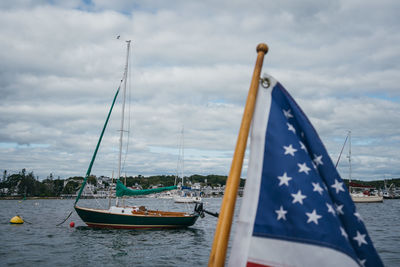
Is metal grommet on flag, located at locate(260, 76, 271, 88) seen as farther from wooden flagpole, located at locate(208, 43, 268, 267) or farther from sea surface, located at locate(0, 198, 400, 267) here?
sea surface, located at locate(0, 198, 400, 267)

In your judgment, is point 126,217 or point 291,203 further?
point 126,217

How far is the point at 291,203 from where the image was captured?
311cm

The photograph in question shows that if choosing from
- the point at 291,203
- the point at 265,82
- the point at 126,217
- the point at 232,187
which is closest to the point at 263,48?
the point at 265,82

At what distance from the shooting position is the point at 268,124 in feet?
10.6

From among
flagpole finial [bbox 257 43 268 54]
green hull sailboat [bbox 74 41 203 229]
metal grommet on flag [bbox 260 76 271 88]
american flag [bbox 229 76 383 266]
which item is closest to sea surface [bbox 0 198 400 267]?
green hull sailboat [bbox 74 41 203 229]

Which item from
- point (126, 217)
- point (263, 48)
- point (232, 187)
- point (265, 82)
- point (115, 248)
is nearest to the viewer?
point (232, 187)

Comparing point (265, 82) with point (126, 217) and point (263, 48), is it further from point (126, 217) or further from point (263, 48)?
point (126, 217)

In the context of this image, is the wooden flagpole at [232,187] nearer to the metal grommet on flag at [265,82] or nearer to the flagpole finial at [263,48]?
the flagpole finial at [263,48]

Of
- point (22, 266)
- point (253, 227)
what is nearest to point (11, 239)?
point (22, 266)

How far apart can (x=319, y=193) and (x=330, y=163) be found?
0.34 metres

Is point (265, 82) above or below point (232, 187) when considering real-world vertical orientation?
above

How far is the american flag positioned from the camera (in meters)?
3.07

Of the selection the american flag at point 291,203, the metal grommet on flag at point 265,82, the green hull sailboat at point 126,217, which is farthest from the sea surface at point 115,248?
the metal grommet on flag at point 265,82

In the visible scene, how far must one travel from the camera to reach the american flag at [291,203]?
3.07 m
